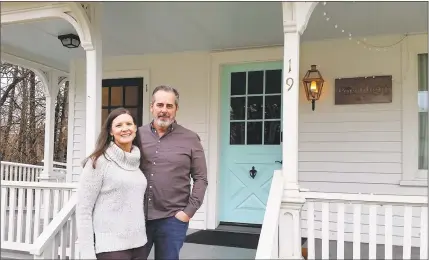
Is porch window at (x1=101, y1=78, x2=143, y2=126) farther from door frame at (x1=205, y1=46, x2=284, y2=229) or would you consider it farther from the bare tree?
the bare tree

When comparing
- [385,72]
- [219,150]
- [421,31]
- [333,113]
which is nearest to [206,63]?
[219,150]

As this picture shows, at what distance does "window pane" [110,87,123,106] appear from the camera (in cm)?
569

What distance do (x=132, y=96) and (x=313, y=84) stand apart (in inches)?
96.1

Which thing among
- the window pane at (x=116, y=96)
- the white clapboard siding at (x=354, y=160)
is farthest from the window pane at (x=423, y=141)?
the window pane at (x=116, y=96)

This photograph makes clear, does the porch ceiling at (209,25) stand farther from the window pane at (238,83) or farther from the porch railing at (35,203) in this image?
the porch railing at (35,203)

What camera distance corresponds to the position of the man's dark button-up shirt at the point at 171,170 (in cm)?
215

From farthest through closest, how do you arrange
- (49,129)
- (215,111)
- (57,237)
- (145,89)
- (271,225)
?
(49,129)
(145,89)
(215,111)
(57,237)
(271,225)

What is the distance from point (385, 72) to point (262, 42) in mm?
1366

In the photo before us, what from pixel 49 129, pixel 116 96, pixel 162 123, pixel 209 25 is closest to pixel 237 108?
pixel 209 25

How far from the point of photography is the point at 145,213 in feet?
7.00

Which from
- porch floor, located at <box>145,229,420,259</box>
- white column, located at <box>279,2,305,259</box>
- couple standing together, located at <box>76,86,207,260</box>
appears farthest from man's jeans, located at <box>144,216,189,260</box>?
porch floor, located at <box>145,229,420,259</box>

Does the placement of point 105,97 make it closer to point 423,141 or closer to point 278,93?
point 278,93

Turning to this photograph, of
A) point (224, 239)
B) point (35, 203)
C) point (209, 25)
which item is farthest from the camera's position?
point (224, 239)

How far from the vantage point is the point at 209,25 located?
13.9ft
